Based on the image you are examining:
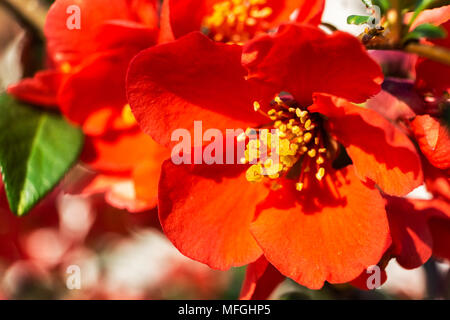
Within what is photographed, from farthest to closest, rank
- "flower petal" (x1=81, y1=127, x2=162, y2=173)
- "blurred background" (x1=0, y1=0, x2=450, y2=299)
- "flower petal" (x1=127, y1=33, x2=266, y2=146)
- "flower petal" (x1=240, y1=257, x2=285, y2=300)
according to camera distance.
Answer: "blurred background" (x1=0, y1=0, x2=450, y2=299) → "flower petal" (x1=81, y1=127, x2=162, y2=173) → "flower petal" (x1=240, y1=257, x2=285, y2=300) → "flower petal" (x1=127, y1=33, x2=266, y2=146)

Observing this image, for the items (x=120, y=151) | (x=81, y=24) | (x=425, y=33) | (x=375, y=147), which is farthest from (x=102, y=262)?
(x=425, y=33)

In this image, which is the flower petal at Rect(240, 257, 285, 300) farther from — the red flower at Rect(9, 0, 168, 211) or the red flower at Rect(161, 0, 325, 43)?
the red flower at Rect(161, 0, 325, 43)

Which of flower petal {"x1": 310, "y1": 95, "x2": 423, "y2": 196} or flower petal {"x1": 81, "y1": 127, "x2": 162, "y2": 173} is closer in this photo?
flower petal {"x1": 310, "y1": 95, "x2": 423, "y2": 196}

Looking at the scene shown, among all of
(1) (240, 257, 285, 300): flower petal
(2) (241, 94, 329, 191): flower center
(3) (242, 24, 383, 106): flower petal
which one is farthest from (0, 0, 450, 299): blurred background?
(3) (242, 24, 383, 106): flower petal

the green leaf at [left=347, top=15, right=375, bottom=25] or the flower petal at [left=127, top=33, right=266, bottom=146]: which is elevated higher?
the green leaf at [left=347, top=15, right=375, bottom=25]

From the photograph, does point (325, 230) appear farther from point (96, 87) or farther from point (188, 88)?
point (96, 87)

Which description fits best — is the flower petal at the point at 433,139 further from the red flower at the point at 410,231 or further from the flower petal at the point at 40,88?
the flower petal at the point at 40,88
